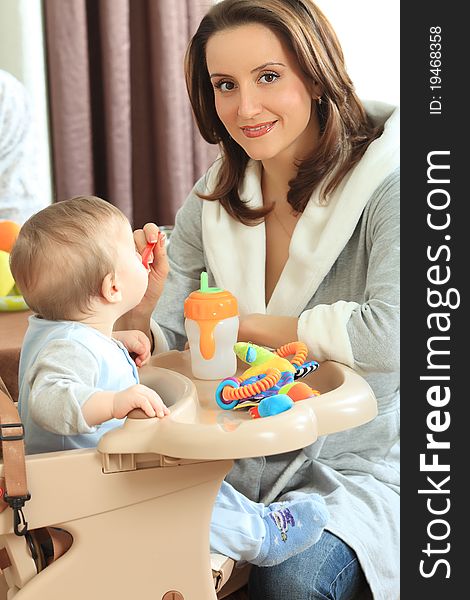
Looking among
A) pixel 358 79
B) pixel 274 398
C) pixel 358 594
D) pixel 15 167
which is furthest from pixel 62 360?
pixel 358 79

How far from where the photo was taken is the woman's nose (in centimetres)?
133

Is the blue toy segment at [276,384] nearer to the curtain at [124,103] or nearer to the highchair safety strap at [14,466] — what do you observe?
the highchair safety strap at [14,466]

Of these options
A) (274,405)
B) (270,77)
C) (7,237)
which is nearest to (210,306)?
(274,405)

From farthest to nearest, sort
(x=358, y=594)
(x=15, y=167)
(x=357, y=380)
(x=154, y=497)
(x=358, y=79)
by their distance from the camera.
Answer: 1. (x=358, y=79)
2. (x=15, y=167)
3. (x=358, y=594)
4. (x=357, y=380)
5. (x=154, y=497)

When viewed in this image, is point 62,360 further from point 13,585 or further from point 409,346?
point 409,346

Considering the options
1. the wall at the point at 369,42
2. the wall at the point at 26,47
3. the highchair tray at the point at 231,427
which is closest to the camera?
the highchair tray at the point at 231,427

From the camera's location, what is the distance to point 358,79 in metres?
2.49

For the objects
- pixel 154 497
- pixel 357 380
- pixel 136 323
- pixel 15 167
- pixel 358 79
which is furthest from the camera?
pixel 358 79

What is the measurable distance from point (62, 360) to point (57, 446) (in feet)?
0.37

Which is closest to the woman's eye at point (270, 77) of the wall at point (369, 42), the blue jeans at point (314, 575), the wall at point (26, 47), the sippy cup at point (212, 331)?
the sippy cup at point (212, 331)

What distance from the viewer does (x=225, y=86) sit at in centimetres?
138

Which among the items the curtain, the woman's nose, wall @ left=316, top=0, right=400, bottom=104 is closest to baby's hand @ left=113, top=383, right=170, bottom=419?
the woman's nose

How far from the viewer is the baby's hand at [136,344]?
1.31 meters

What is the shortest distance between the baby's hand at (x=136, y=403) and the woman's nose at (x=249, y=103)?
1.68 feet
